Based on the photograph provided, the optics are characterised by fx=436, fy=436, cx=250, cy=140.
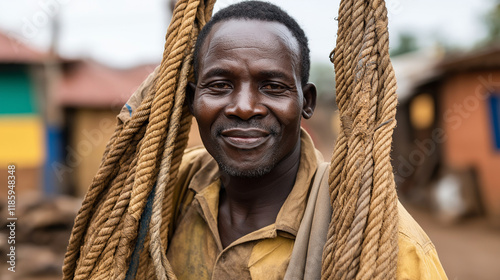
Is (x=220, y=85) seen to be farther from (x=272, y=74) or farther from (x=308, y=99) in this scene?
(x=308, y=99)

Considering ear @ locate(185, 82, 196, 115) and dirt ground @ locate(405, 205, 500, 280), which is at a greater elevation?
ear @ locate(185, 82, 196, 115)

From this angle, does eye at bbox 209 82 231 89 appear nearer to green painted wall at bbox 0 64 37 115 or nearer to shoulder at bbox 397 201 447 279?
shoulder at bbox 397 201 447 279

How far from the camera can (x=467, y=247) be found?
6973 millimetres

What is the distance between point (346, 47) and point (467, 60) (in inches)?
302

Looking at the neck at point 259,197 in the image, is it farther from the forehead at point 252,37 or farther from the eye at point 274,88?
the forehead at point 252,37

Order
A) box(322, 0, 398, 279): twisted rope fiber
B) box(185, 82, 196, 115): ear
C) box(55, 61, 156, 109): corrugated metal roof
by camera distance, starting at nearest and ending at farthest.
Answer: box(322, 0, 398, 279): twisted rope fiber < box(185, 82, 196, 115): ear < box(55, 61, 156, 109): corrugated metal roof

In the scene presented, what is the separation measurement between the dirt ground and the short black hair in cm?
457

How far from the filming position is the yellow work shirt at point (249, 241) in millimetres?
1312

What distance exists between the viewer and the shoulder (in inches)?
50.2

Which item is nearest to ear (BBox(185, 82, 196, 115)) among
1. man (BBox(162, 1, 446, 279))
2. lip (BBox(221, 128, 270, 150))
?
man (BBox(162, 1, 446, 279))

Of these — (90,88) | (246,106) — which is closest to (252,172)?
(246,106)

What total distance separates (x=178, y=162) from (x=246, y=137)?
1.11ft

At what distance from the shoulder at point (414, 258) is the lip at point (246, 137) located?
0.56 metres

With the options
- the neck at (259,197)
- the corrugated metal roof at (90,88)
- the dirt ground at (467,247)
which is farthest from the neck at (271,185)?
the corrugated metal roof at (90,88)
